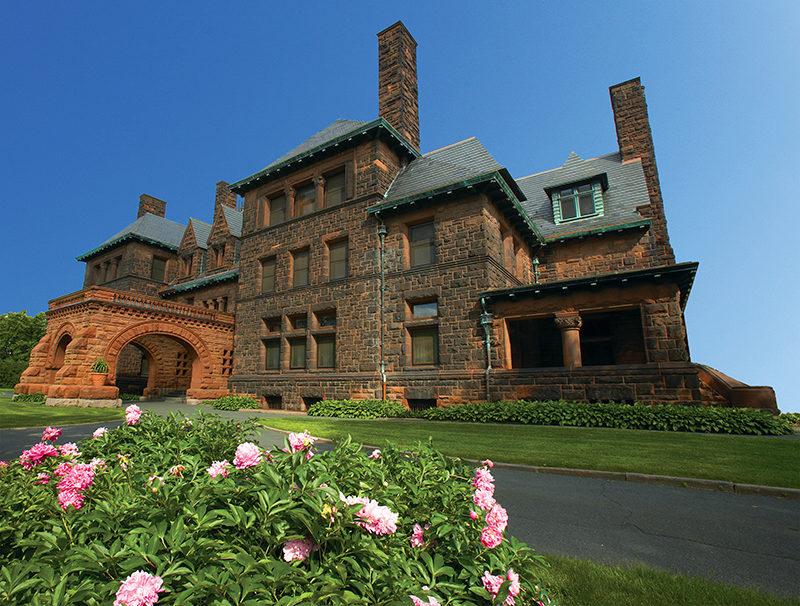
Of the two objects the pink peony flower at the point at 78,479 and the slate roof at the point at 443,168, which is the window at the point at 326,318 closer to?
the slate roof at the point at 443,168

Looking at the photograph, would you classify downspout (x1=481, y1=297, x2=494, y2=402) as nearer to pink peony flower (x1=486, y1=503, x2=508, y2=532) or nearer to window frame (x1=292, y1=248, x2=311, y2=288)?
window frame (x1=292, y1=248, x2=311, y2=288)

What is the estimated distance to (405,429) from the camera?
1174cm

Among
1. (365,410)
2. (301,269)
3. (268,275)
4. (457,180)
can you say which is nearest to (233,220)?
(268,275)

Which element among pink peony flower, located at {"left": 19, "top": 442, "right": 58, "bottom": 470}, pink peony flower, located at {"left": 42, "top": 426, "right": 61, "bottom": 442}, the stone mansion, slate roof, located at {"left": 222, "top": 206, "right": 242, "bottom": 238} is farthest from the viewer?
slate roof, located at {"left": 222, "top": 206, "right": 242, "bottom": 238}

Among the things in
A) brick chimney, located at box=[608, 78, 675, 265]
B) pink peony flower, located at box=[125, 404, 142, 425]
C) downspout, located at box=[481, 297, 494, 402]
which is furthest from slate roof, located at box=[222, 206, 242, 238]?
pink peony flower, located at box=[125, 404, 142, 425]

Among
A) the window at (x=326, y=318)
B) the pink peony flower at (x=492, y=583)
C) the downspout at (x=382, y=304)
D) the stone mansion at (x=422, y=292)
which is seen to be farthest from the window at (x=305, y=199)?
the pink peony flower at (x=492, y=583)

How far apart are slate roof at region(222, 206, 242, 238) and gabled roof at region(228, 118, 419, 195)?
19.8ft

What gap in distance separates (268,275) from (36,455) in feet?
66.7

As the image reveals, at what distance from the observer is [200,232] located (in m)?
34.2

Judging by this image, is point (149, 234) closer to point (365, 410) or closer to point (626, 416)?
point (365, 410)

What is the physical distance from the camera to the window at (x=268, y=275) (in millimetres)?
23172

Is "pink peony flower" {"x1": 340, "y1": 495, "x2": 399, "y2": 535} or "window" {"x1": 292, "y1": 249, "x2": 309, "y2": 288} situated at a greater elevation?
"window" {"x1": 292, "y1": 249, "x2": 309, "y2": 288}

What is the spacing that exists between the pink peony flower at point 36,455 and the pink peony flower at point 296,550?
3310 millimetres

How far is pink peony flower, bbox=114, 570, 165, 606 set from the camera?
143cm
